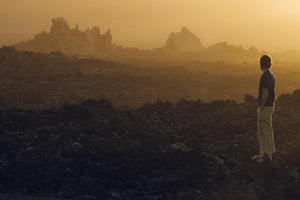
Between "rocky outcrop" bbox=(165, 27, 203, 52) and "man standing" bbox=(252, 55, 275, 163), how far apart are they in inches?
4515

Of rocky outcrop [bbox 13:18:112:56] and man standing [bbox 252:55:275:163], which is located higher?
rocky outcrop [bbox 13:18:112:56]

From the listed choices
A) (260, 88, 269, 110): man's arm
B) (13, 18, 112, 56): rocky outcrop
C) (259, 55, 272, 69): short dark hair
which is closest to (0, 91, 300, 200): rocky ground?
(260, 88, 269, 110): man's arm

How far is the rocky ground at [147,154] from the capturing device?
672 cm

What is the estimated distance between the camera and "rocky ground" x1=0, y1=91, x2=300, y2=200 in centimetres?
672

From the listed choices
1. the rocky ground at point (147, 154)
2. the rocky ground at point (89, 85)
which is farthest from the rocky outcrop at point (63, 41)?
the rocky ground at point (147, 154)

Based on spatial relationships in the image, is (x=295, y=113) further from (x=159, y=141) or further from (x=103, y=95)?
(x=103, y=95)

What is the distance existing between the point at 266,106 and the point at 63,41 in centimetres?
8813

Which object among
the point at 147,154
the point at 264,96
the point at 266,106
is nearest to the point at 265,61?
the point at 264,96

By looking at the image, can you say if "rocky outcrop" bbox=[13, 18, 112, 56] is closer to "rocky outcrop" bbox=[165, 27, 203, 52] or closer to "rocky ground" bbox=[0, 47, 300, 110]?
"rocky outcrop" bbox=[165, 27, 203, 52]

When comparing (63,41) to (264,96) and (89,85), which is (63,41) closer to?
(89,85)

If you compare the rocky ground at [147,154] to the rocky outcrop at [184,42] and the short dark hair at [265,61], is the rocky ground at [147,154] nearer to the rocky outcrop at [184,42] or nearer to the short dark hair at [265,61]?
the short dark hair at [265,61]

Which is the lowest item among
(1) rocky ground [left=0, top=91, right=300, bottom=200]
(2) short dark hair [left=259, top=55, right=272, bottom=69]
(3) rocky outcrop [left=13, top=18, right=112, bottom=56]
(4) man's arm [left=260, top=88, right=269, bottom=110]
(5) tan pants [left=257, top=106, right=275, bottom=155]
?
(1) rocky ground [left=0, top=91, right=300, bottom=200]

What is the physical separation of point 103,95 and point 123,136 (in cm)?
1784

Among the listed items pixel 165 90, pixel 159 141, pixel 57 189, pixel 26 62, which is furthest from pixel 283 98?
pixel 26 62
